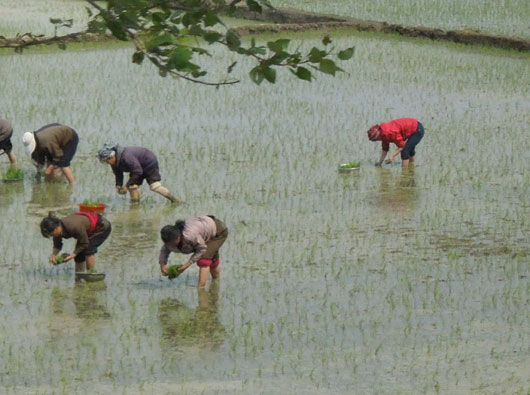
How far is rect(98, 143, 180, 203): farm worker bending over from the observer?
12.0m

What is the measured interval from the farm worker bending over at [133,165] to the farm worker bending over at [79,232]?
2075 mm

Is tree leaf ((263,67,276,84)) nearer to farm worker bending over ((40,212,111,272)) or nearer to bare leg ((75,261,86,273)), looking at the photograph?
farm worker bending over ((40,212,111,272))

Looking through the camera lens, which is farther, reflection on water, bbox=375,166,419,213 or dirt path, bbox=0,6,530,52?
dirt path, bbox=0,6,530,52

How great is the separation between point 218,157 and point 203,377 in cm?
711

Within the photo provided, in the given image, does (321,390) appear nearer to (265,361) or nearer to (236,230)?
(265,361)

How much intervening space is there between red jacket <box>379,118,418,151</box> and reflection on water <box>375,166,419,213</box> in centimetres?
32

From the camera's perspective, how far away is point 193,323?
8.99 meters

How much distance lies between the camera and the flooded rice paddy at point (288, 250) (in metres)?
8.05

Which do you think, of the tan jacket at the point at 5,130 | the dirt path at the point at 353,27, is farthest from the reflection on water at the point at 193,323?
the dirt path at the point at 353,27

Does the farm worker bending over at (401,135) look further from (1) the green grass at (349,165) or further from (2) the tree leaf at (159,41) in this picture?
(2) the tree leaf at (159,41)

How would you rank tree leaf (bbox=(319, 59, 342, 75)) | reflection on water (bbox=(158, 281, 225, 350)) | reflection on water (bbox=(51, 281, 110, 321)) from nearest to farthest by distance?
tree leaf (bbox=(319, 59, 342, 75)) → reflection on water (bbox=(158, 281, 225, 350)) → reflection on water (bbox=(51, 281, 110, 321))

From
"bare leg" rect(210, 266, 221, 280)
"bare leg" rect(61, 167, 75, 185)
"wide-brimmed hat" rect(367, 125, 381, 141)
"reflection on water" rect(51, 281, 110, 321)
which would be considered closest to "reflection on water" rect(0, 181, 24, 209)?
"bare leg" rect(61, 167, 75, 185)

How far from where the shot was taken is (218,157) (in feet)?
48.5

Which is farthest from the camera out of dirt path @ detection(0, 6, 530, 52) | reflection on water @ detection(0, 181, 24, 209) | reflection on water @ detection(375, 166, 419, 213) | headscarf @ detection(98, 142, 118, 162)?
dirt path @ detection(0, 6, 530, 52)
